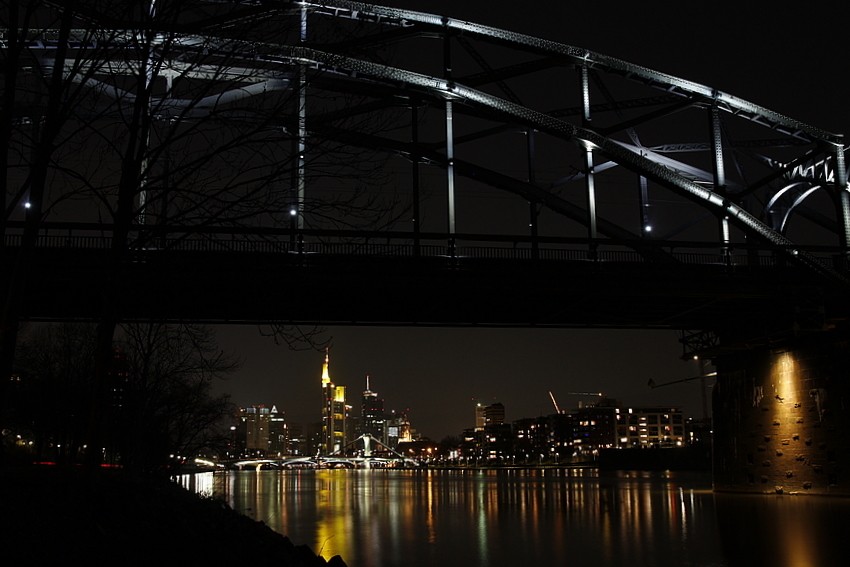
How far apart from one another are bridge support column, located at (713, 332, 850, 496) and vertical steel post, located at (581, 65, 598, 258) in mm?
9726

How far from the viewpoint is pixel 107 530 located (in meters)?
10.4

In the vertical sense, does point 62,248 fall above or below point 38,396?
above

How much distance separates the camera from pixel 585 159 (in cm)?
4144

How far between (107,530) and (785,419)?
3237cm

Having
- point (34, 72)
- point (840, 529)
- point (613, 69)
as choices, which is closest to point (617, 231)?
point (613, 69)

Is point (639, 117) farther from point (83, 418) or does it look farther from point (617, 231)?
point (83, 418)

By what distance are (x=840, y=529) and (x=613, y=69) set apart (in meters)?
29.3

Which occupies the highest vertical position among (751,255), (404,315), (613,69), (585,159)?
(613,69)

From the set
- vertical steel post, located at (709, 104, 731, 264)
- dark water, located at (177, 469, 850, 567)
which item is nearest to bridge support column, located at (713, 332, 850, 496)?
dark water, located at (177, 469, 850, 567)

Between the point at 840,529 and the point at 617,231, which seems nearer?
the point at 840,529

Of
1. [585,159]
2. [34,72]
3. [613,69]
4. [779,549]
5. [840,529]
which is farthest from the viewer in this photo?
[613,69]

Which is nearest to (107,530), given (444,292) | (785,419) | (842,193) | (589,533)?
(589,533)

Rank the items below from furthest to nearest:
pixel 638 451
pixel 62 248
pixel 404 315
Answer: pixel 638 451 < pixel 404 315 < pixel 62 248

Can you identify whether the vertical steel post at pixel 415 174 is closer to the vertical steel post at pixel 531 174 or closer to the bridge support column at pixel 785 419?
the vertical steel post at pixel 531 174
